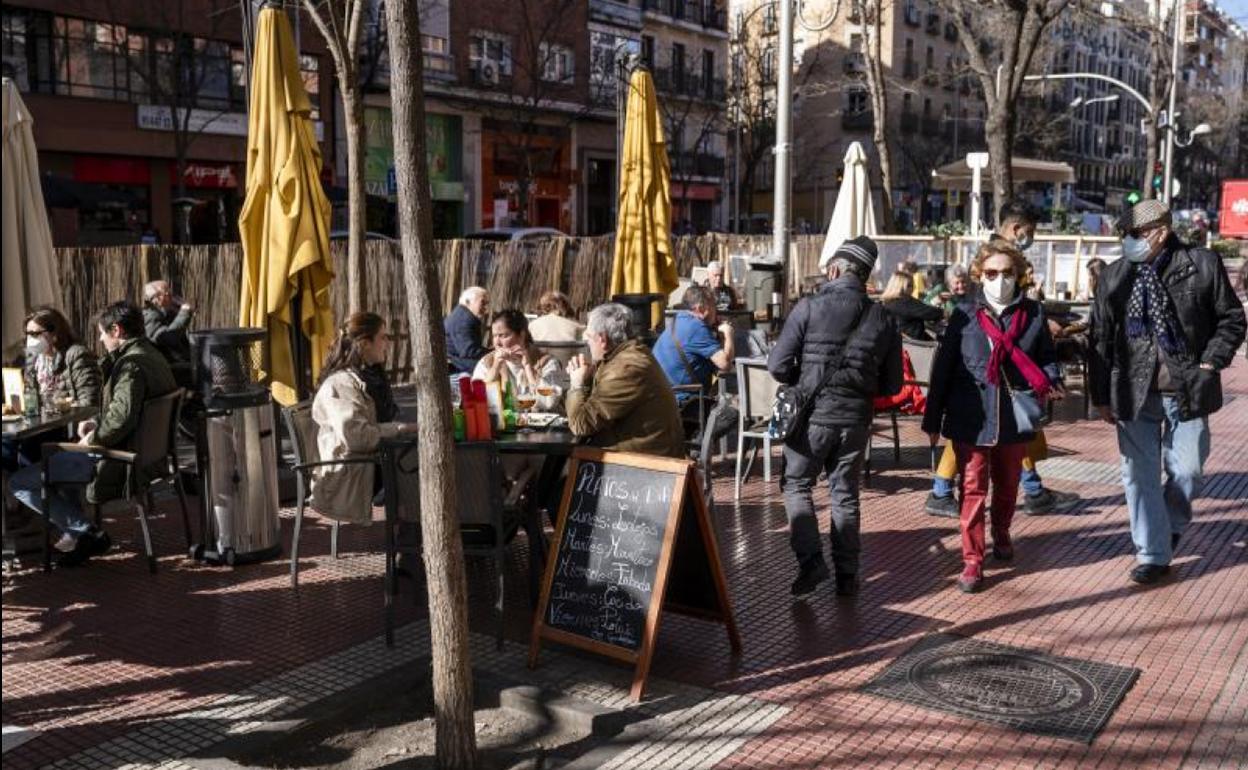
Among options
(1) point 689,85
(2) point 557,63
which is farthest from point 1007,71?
(1) point 689,85

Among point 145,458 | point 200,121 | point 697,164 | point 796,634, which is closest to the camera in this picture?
point 796,634

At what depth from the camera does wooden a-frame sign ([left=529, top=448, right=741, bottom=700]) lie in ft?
15.8

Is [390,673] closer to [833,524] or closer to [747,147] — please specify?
[833,524]

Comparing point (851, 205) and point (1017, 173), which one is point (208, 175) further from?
point (851, 205)

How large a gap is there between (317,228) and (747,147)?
4631 centimetres

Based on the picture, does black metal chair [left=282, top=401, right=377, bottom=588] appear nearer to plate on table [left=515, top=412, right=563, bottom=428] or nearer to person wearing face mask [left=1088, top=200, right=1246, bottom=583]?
plate on table [left=515, top=412, right=563, bottom=428]

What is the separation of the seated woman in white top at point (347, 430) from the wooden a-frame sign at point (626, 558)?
1.42m

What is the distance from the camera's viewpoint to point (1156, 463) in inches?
244

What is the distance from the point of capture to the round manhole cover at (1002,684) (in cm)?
466

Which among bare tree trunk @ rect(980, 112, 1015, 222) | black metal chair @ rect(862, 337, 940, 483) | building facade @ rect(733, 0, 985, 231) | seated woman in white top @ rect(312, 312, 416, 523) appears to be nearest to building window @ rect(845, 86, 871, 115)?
building facade @ rect(733, 0, 985, 231)

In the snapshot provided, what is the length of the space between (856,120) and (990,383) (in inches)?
2277

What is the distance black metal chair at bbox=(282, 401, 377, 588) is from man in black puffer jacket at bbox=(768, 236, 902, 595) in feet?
7.19

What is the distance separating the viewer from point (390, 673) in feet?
16.1

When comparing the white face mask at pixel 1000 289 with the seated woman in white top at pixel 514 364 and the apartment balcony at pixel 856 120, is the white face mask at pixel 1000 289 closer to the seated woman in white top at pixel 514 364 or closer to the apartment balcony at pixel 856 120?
the seated woman in white top at pixel 514 364
